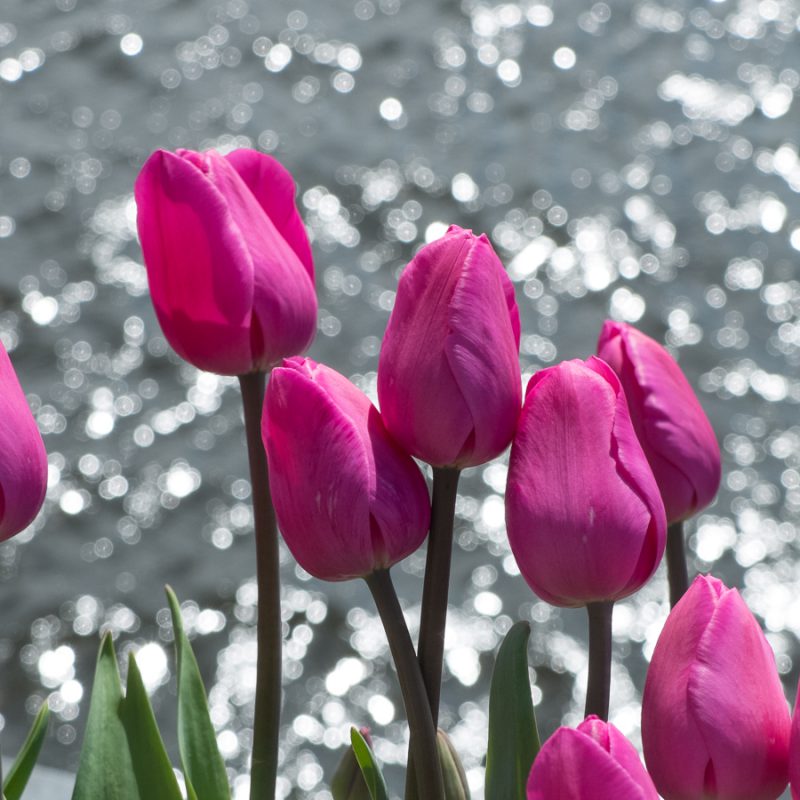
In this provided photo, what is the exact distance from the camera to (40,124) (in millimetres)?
1041

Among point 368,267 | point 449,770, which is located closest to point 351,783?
point 449,770

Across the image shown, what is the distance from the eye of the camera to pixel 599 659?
0.18 m

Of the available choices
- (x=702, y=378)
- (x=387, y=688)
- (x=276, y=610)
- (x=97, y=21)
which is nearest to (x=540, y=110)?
(x=702, y=378)

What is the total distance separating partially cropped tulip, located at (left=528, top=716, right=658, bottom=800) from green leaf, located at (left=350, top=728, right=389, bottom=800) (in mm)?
48

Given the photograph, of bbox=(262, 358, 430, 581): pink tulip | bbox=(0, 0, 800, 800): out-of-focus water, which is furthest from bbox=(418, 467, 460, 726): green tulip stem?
bbox=(0, 0, 800, 800): out-of-focus water

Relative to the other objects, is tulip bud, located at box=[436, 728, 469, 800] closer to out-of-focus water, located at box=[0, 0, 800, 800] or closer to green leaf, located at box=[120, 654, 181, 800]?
green leaf, located at box=[120, 654, 181, 800]

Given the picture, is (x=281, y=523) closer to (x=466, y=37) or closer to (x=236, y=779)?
(x=236, y=779)

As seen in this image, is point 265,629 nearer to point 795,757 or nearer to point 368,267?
point 795,757

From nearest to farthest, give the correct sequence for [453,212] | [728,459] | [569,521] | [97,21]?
1. [569,521]
2. [728,459]
3. [453,212]
4. [97,21]

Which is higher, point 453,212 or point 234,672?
point 453,212

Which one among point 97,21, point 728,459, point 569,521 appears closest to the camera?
Answer: point 569,521

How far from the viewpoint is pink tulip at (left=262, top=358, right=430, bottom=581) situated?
0.53ft

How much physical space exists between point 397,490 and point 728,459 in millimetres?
755

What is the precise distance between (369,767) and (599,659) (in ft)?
0.12
